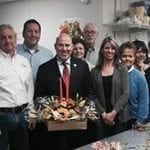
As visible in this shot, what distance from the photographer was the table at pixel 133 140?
2.80 metres

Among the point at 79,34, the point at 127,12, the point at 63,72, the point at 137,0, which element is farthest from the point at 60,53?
the point at 137,0

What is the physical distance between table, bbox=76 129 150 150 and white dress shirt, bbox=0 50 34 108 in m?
0.83

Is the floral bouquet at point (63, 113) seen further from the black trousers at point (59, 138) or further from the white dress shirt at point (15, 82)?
the black trousers at point (59, 138)

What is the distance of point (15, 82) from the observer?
3365mm

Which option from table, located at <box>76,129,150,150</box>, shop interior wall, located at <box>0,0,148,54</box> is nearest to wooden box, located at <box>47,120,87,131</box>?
table, located at <box>76,129,150,150</box>

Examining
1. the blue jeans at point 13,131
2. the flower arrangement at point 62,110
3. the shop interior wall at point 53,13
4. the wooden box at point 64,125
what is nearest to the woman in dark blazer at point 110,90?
the flower arrangement at point 62,110

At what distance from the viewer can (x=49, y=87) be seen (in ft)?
11.2

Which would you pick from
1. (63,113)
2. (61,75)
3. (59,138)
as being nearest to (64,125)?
(63,113)

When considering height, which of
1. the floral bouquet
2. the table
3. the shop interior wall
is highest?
the shop interior wall

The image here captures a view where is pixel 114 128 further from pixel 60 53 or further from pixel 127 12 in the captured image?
pixel 127 12

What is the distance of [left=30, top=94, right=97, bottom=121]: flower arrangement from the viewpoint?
10.1ft

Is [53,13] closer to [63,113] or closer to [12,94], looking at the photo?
[12,94]

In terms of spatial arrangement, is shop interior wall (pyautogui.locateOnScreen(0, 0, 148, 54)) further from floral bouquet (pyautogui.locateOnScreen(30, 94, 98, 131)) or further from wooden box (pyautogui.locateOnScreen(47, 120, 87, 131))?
wooden box (pyautogui.locateOnScreen(47, 120, 87, 131))

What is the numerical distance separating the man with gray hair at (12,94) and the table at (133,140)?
72 cm
